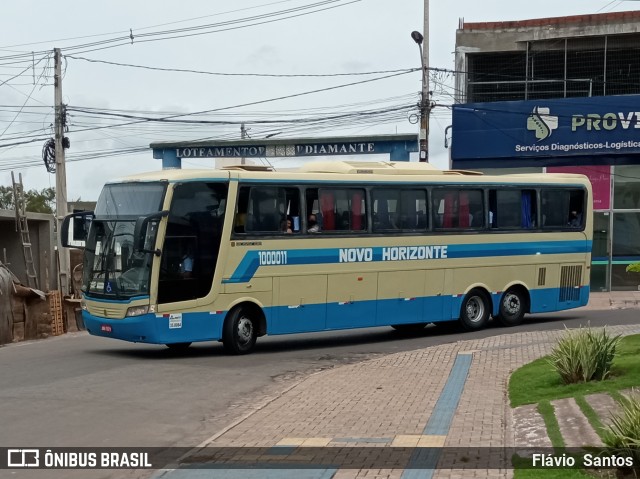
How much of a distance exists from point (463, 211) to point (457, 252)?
98cm

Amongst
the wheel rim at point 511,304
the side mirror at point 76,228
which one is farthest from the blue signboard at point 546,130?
the side mirror at point 76,228

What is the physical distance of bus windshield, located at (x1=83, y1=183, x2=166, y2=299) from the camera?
16688 millimetres

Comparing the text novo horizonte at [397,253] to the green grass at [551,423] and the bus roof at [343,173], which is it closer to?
the bus roof at [343,173]

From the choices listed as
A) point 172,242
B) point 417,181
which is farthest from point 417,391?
point 417,181

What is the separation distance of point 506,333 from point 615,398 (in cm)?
1109

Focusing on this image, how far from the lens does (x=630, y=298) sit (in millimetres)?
31156

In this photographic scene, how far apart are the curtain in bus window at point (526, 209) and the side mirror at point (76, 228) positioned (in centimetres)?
1044

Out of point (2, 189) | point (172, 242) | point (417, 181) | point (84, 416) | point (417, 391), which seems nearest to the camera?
point (84, 416)

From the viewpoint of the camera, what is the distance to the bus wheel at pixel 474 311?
22031 mm

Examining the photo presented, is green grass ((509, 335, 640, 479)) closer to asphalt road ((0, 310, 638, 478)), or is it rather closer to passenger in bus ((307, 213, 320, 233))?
asphalt road ((0, 310, 638, 478))

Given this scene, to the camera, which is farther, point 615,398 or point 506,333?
point 506,333

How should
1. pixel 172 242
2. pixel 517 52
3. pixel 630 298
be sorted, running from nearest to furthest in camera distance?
pixel 172 242 < pixel 630 298 < pixel 517 52

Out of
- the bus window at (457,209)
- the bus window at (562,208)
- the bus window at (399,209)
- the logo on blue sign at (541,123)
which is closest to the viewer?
the bus window at (399,209)

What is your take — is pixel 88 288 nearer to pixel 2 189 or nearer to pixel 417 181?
pixel 417 181
